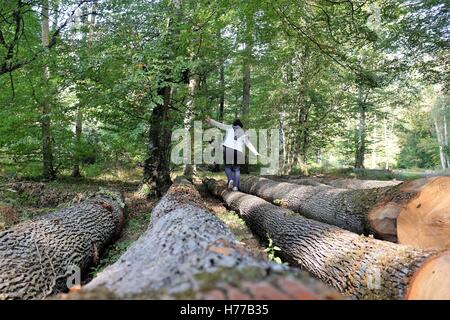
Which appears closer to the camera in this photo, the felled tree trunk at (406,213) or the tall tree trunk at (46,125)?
the felled tree trunk at (406,213)

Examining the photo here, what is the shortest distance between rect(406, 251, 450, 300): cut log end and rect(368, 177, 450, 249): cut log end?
56.2 inches

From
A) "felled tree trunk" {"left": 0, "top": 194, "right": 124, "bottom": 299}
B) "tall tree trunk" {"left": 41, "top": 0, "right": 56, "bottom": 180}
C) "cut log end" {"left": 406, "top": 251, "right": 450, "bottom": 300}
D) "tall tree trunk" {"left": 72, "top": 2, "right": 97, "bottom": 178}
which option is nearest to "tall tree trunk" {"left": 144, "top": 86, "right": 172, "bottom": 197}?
"tall tree trunk" {"left": 72, "top": 2, "right": 97, "bottom": 178}

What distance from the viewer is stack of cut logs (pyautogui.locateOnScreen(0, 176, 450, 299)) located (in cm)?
174

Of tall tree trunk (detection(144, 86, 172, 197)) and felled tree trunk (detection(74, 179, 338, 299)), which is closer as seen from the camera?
felled tree trunk (detection(74, 179, 338, 299))

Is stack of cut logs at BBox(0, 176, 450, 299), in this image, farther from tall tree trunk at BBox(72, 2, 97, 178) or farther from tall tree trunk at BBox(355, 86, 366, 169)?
tall tree trunk at BBox(355, 86, 366, 169)

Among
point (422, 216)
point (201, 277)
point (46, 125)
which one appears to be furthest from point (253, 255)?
point (46, 125)

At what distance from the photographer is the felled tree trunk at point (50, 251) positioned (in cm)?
337

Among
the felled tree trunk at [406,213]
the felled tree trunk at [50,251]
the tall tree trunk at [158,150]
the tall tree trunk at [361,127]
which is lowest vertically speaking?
the felled tree trunk at [50,251]

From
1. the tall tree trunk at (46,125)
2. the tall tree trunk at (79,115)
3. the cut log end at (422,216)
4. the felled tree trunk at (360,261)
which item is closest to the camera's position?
the felled tree trunk at (360,261)

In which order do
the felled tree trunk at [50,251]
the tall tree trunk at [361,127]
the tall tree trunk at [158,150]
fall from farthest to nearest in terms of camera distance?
the tall tree trunk at [361,127] < the tall tree trunk at [158,150] < the felled tree trunk at [50,251]

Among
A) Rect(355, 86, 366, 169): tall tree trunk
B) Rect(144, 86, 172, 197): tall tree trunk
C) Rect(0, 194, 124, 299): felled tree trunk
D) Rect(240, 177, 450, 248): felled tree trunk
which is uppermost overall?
Rect(355, 86, 366, 169): tall tree trunk

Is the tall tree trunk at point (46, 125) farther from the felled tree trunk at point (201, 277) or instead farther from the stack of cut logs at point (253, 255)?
the felled tree trunk at point (201, 277)

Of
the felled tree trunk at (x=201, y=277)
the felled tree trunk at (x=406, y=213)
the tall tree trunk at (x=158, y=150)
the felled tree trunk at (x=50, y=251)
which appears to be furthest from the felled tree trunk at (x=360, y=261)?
the tall tree trunk at (x=158, y=150)
